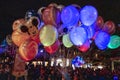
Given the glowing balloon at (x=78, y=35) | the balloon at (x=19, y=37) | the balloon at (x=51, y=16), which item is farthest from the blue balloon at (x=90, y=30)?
the balloon at (x=19, y=37)

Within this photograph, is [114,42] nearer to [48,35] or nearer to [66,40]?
[66,40]

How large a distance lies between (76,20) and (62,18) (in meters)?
0.42

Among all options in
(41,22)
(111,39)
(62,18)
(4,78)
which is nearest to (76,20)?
(62,18)

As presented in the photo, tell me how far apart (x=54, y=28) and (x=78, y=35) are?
2.39 ft

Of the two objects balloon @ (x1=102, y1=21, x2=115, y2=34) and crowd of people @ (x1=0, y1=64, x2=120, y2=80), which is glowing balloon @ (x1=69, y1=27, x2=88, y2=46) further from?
crowd of people @ (x1=0, y1=64, x2=120, y2=80)

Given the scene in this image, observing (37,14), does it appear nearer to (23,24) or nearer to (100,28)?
(23,24)

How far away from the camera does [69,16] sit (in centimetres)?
958

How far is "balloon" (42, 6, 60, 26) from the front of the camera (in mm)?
9484

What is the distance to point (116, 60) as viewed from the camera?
27.6 metres

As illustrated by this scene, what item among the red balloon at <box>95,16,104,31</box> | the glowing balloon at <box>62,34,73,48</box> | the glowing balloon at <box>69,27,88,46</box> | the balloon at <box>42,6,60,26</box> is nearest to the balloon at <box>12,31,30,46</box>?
the balloon at <box>42,6,60,26</box>

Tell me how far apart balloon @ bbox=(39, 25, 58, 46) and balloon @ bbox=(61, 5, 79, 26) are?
41cm

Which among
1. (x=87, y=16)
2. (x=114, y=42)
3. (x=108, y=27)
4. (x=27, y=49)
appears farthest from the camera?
(x=114, y=42)

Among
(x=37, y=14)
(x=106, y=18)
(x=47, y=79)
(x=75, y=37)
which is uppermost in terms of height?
(x=106, y=18)

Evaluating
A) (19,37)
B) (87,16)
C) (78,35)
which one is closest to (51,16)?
(78,35)
